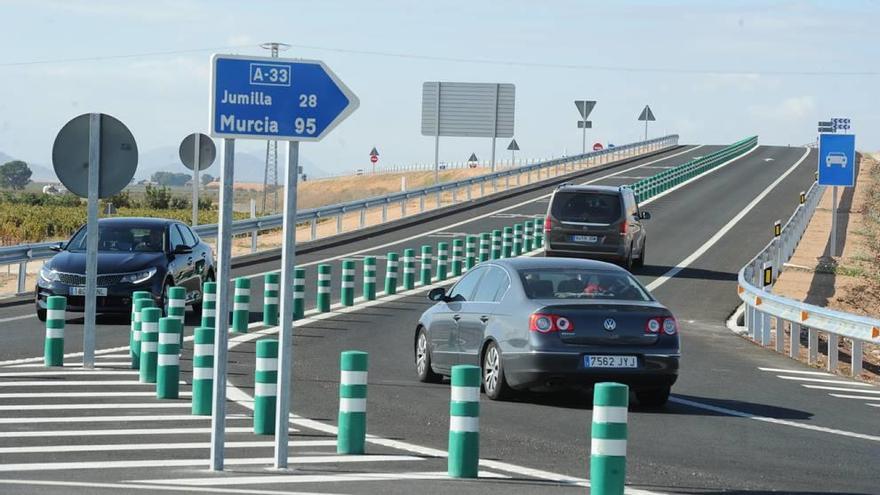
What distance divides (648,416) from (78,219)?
141ft

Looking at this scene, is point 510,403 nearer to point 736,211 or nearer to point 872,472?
point 872,472

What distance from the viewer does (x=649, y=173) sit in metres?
83.6

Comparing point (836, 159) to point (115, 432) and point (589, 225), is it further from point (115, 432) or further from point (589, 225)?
point (115, 432)

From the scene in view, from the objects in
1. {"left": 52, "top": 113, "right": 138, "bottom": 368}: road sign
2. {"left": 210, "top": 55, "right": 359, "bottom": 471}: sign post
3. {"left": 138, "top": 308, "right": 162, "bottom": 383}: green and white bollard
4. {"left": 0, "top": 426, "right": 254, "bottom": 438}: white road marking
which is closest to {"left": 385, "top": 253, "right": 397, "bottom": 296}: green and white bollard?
{"left": 52, "top": 113, "right": 138, "bottom": 368}: road sign

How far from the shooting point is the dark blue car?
2358 centimetres

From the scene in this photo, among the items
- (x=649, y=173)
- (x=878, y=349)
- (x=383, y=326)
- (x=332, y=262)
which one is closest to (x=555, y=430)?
(x=383, y=326)

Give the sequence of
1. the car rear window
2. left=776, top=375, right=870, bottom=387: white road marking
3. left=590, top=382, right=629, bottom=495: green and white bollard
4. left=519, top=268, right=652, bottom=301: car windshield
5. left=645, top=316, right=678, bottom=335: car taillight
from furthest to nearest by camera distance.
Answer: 1. the car rear window
2. left=776, top=375, right=870, bottom=387: white road marking
3. left=519, top=268, right=652, bottom=301: car windshield
4. left=645, top=316, right=678, bottom=335: car taillight
5. left=590, top=382, right=629, bottom=495: green and white bollard

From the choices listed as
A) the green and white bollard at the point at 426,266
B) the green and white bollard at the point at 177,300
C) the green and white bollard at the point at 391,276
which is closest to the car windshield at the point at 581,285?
the green and white bollard at the point at 177,300

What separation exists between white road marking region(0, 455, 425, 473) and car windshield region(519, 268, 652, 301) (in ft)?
14.2

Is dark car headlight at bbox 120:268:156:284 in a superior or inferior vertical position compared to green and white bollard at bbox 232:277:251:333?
superior

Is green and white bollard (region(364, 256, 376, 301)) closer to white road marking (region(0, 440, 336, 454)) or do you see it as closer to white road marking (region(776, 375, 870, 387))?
white road marking (region(776, 375, 870, 387))

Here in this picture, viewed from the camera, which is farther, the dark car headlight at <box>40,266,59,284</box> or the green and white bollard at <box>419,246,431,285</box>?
the green and white bollard at <box>419,246,431,285</box>

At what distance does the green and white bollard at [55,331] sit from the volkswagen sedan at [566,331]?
4211 millimetres

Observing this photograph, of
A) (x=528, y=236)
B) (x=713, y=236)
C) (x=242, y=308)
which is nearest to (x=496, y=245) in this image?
(x=528, y=236)
